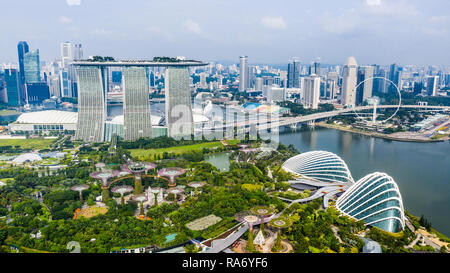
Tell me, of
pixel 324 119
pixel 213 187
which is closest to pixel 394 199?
pixel 213 187

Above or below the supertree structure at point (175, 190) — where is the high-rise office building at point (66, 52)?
above

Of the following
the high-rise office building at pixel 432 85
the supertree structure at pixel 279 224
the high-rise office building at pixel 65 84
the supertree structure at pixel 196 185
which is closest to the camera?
the supertree structure at pixel 279 224

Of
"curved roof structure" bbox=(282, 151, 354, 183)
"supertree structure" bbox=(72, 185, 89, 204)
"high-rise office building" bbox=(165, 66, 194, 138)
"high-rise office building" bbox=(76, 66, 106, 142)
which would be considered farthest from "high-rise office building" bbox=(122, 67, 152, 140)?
"curved roof structure" bbox=(282, 151, 354, 183)

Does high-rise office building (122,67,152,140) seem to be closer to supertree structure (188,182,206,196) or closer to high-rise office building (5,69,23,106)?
supertree structure (188,182,206,196)

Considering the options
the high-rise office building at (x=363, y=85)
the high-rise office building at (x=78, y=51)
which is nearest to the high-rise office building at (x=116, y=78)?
the high-rise office building at (x=78, y=51)

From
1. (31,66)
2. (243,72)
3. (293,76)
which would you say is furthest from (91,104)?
(293,76)

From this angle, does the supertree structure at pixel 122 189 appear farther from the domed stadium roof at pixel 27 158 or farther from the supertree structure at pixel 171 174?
the domed stadium roof at pixel 27 158
